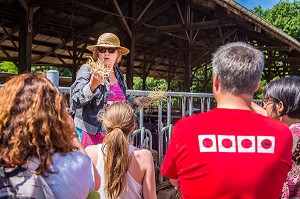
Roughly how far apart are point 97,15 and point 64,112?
808cm

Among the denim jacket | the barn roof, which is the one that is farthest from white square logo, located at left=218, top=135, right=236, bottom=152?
the barn roof

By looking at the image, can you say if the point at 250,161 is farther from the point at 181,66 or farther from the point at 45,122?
the point at 181,66

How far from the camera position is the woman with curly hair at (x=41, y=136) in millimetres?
1346

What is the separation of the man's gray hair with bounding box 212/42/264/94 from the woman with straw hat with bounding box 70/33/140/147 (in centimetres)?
104

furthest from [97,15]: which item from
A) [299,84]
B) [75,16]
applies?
[299,84]

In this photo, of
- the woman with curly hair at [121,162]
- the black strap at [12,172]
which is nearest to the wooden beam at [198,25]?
the woman with curly hair at [121,162]

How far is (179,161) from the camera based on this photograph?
4.98ft

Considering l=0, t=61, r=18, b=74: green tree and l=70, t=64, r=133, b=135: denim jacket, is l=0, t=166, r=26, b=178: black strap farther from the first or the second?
l=0, t=61, r=18, b=74: green tree

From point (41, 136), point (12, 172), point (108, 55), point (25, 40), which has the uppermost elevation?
point (25, 40)

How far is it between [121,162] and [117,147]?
87 mm

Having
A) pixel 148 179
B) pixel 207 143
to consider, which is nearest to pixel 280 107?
pixel 207 143

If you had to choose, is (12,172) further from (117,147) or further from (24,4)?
(24,4)

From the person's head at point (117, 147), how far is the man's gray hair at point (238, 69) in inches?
30.7

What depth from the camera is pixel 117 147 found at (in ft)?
6.82
